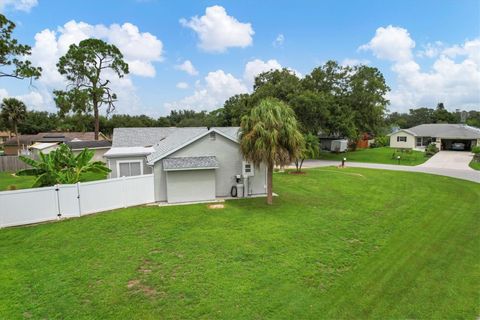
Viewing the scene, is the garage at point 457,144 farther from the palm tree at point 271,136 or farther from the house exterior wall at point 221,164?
the palm tree at point 271,136

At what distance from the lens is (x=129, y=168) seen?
1625 centimetres

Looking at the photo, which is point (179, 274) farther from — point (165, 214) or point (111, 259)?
point (165, 214)

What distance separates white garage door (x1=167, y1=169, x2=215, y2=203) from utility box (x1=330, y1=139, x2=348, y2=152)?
3494 centimetres

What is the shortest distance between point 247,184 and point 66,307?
1096 cm

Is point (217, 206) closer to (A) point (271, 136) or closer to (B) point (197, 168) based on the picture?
(B) point (197, 168)

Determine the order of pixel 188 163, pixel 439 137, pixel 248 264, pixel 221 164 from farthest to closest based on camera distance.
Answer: pixel 439 137 < pixel 221 164 < pixel 188 163 < pixel 248 264

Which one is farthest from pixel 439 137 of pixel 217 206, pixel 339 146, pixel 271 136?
pixel 217 206

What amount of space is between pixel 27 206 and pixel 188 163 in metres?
6.87

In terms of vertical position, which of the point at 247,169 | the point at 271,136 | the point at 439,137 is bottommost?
the point at 247,169

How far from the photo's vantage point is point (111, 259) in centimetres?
840

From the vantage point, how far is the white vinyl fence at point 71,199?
11.1 m

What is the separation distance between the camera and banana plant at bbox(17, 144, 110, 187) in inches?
537

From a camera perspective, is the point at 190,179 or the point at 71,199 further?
the point at 190,179

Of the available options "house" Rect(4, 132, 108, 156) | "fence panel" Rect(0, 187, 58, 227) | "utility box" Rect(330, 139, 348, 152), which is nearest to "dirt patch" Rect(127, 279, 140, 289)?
"fence panel" Rect(0, 187, 58, 227)
